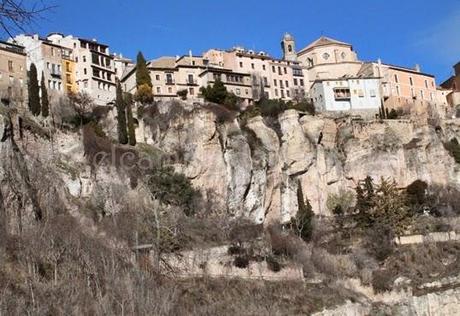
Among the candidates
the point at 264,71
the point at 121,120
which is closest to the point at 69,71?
the point at 121,120

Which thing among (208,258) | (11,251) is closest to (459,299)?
(208,258)

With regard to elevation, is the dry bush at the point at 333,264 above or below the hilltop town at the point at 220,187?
below

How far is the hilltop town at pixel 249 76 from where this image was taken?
64938mm

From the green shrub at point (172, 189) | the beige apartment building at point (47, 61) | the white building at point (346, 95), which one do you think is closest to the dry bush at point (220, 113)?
the green shrub at point (172, 189)

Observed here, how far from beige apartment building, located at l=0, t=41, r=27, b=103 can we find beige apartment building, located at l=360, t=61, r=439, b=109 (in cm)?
3685

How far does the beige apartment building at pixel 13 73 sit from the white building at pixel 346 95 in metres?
28.9

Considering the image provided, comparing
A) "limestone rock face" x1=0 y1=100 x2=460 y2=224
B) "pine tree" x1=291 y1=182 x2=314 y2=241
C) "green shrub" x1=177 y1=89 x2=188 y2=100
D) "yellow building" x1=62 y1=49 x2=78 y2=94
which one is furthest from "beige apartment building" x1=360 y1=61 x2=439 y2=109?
"yellow building" x1=62 y1=49 x2=78 y2=94

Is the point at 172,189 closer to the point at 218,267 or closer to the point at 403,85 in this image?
the point at 218,267

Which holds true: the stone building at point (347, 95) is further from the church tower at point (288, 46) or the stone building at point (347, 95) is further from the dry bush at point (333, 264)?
the dry bush at point (333, 264)

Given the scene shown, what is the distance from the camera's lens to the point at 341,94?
76.6 meters

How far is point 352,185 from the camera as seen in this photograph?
6544cm

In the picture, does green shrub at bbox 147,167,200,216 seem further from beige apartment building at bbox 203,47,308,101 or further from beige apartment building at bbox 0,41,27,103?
beige apartment building at bbox 203,47,308,101

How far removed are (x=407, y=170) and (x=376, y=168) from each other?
2843mm

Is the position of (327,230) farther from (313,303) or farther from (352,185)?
(313,303)
